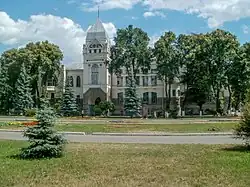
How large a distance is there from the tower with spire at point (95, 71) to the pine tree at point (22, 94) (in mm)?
12424

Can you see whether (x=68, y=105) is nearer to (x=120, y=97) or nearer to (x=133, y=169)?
(x=120, y=97)

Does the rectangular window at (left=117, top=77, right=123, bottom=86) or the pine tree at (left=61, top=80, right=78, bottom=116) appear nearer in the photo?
the pine tree at (left=61, top=80, right=78, bottom=116)

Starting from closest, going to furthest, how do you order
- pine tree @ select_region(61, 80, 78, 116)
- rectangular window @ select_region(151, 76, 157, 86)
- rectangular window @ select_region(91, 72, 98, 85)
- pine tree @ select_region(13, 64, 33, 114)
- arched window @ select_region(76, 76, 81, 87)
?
1. pine tree @ select_region(61, 80, 78, 116)
2. pine tree @ select_region(13, 64, 33, 114)
3. rectangular window @ select_region(91, 72, 98, 85)
4. rectangular window @ select_region(151, 76, 157, 86)
5. arched window @ select_region(76, 76, 81, 87)

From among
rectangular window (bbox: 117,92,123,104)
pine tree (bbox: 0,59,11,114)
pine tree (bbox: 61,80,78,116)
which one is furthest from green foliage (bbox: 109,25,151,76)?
pine tree (bbox: 0,59,11,114)

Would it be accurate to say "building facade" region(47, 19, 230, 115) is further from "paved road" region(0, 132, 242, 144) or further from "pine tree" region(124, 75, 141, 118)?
"paved road" region(0, 132, 242, 144)

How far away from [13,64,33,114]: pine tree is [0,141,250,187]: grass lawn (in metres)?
51.6

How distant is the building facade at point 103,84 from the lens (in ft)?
247

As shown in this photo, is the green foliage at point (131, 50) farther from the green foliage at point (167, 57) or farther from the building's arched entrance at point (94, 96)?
the building's arched entrance at point (94, 96)

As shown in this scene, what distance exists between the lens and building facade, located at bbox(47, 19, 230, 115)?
7525 cm

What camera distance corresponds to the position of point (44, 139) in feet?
42.1

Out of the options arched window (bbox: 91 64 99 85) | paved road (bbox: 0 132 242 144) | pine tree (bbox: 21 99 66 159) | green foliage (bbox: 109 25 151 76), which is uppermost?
green foliage (bbox: 109 25 151 76)

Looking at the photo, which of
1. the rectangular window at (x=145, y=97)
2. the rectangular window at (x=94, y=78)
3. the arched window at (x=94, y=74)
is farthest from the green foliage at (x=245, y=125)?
the rectangular window at (x=145, y=97)

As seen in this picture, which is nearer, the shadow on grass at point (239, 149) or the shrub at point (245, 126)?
the shadow on grass at point (239, 149)

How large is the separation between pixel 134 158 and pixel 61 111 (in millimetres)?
49935
